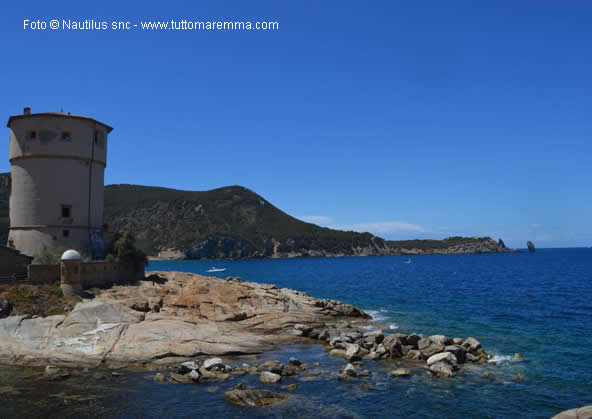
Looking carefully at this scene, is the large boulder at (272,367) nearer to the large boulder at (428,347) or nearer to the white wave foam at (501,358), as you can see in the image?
the large boulder at (428,347)

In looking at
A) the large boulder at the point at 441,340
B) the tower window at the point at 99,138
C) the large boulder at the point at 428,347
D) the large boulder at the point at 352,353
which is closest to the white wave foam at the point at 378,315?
the large boulder at the point at 441,340

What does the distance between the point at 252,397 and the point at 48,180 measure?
91.3 feet

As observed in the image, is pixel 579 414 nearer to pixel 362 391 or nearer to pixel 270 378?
pixel 362 391

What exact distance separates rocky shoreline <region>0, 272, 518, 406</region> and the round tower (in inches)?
313

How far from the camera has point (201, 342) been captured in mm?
26672

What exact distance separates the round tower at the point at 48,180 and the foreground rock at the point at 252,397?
2476 centimetres

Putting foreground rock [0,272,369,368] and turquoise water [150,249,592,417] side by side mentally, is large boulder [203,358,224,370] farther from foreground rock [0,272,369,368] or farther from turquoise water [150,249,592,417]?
turquoise water [150,249,592,417]

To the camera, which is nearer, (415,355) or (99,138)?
(415,355)

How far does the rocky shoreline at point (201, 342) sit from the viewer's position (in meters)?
22.6

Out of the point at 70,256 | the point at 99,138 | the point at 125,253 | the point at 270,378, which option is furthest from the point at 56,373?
the point at 99,138

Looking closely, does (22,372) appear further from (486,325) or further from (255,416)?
(486,325)

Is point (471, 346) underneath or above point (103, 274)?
underneath

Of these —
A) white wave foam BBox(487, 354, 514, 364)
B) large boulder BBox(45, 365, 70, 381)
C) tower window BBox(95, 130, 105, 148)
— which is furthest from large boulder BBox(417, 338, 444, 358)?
tower window BBox(95, 130, 105, 148)

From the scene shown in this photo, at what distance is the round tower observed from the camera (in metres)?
37.2
